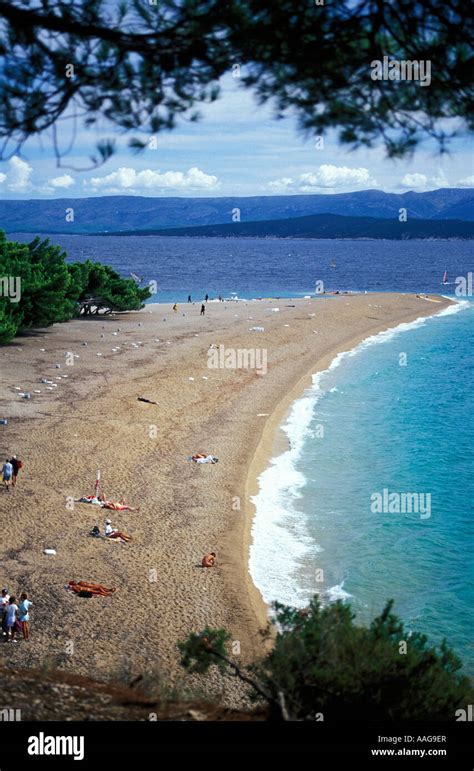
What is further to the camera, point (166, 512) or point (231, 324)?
point (231, 324)

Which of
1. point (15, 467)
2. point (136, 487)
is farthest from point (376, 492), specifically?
point (15, 467)

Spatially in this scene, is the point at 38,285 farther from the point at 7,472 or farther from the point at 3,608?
the point at 3,608

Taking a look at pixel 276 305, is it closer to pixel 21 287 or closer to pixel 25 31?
pixel 21 287

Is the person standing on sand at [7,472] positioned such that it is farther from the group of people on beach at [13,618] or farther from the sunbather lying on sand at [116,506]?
the group of people on beach at [13,618]

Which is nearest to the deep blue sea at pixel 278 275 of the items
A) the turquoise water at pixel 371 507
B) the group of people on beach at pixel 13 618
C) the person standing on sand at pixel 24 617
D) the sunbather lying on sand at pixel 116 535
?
the turquoise water at pixel 371 507

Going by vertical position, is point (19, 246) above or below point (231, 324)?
above

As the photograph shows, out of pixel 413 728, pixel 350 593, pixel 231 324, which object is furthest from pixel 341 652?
pixel 231 324
